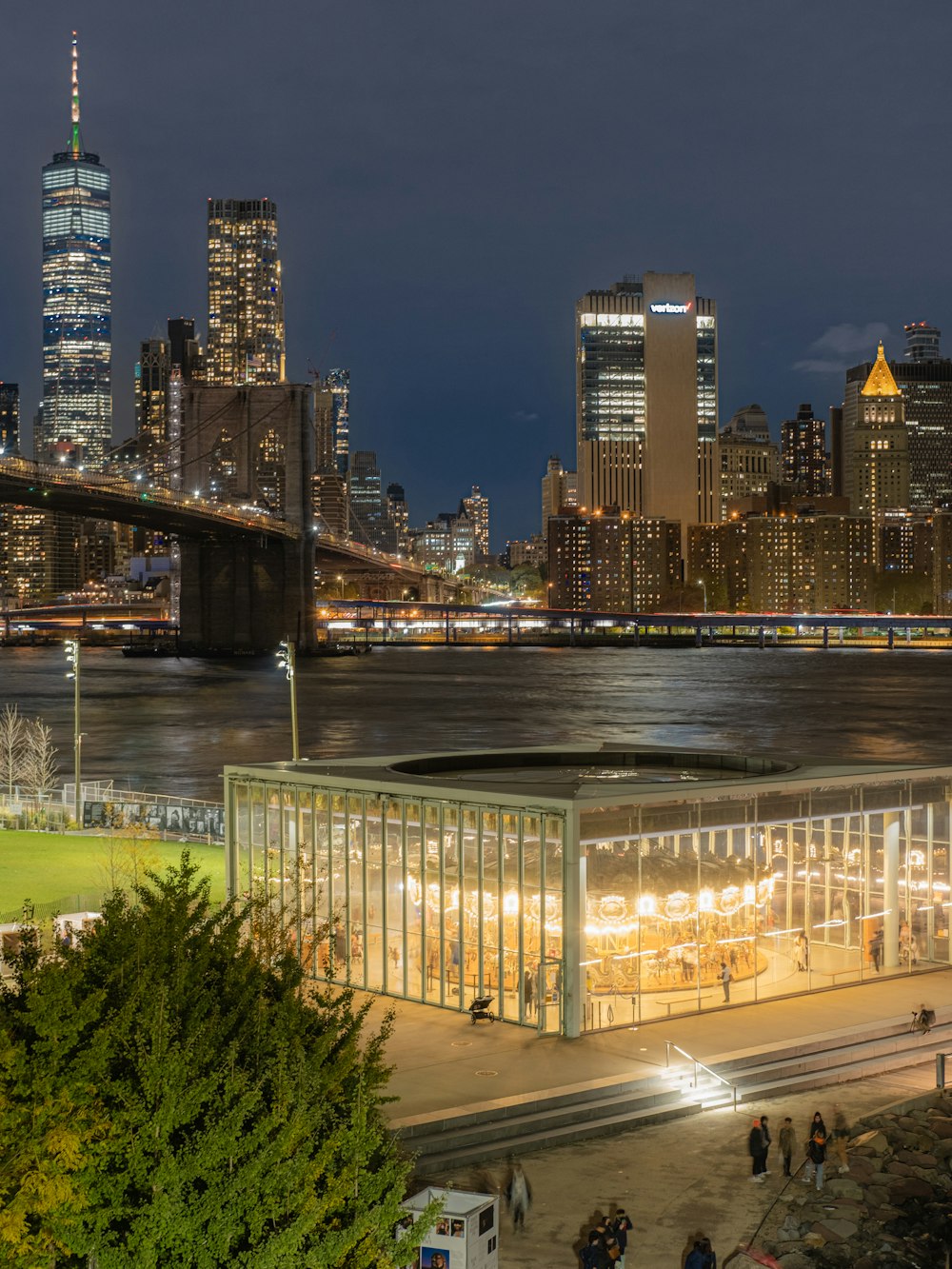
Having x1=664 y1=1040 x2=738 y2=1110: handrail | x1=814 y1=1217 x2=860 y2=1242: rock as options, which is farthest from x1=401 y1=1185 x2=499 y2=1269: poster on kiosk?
x1=664 y1=1040 x2=738 y2=1110: handrail

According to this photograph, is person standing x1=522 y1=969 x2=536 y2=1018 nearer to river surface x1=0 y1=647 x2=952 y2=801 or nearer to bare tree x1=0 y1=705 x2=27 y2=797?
river surface x1=0 y1=647 x2=952 y2=801

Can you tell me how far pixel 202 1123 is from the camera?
9.20 metres

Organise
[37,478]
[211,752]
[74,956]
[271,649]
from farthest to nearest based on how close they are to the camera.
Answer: [271,649] → [37,478] → [211,752] → [74,956]

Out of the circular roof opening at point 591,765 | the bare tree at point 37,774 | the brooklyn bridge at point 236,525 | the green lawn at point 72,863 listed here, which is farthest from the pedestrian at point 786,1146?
the brooklyn bridge at point 236,525

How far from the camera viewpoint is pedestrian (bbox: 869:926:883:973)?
19.1m

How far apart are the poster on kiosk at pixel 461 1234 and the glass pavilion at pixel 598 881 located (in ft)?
18.2

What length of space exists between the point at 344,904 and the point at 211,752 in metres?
36.9

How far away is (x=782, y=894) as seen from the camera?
60.8ft

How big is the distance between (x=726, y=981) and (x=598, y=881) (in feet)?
6.72

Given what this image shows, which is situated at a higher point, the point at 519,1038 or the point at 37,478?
the point at 37,478

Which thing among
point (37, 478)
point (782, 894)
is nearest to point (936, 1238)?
point (782, 894)

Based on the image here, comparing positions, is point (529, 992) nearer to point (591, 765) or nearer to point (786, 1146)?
point (786, 1146)

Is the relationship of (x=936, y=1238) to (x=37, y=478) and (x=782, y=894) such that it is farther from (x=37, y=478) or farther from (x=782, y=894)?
(x=37, y=478)

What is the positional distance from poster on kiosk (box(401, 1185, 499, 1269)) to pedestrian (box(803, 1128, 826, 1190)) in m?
3.52
